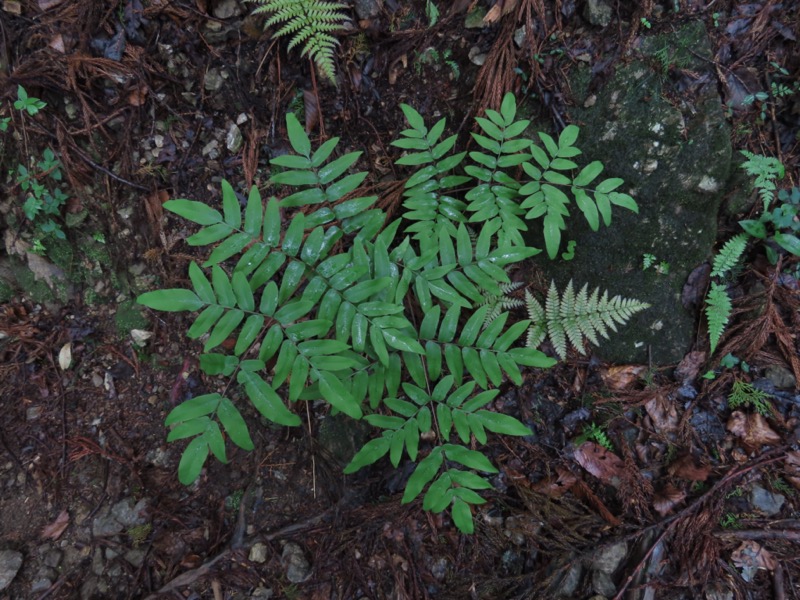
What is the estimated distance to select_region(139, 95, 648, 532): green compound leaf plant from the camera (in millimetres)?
1938

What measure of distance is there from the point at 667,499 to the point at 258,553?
8.09ft

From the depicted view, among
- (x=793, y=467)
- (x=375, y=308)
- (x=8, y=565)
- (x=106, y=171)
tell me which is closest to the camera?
(x=375, y=308)

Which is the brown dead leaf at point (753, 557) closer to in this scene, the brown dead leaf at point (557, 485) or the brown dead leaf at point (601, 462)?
the brown dead leaf at point (601, 462)

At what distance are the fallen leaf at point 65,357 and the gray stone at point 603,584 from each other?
369 centimetres

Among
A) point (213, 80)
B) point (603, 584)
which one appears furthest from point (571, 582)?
point (213, 80)

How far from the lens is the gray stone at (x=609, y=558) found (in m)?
2.63

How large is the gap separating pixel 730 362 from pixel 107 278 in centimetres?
422

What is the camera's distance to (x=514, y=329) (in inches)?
92.4

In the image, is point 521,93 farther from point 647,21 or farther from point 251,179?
point 251,179

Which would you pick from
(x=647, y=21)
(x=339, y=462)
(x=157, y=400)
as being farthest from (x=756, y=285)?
(x=157, y=400)

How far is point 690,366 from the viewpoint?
2943mm

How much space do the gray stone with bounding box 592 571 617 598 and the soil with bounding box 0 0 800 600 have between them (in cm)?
1

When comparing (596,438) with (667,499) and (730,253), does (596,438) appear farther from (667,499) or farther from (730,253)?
(730,253)

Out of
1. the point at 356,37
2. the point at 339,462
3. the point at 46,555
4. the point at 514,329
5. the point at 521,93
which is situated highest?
the point at 356,37
